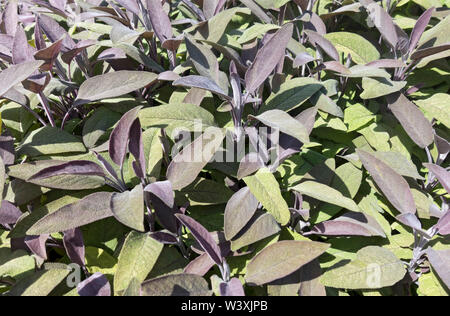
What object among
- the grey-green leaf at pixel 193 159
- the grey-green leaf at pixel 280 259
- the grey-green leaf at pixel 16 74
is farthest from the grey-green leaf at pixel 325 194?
the grey-green leaf at pixel 16 74

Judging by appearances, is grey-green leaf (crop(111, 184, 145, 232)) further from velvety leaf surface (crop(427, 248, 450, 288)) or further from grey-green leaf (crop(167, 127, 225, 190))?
velvety leaf surface (crop(427, 248, 450, 288))

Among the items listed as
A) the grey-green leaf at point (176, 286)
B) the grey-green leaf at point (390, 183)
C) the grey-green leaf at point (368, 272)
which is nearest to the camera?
the grey-green leaf at point (176, 286)

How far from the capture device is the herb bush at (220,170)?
2.66 ft

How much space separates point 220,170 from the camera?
3.19 ft

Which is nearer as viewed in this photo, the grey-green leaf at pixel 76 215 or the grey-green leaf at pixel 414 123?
the grey-green leaf at pixel 76 215

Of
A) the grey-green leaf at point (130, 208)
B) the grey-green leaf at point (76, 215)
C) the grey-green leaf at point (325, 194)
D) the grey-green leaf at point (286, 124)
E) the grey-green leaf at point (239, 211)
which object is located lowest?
the grey-green leaf at point (239, 211)

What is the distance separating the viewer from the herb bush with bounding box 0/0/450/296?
81 cm

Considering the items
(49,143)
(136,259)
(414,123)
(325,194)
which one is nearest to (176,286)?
(136,259)

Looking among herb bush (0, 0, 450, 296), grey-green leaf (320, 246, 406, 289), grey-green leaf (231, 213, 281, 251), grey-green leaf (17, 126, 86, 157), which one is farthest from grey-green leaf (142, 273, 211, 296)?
grey-green leaf (17, 126, 86, 157)

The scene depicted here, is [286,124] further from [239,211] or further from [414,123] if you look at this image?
[414,123]

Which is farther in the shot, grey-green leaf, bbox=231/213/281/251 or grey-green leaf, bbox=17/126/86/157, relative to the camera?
grey-green leaf, bbox=17/126/86/157

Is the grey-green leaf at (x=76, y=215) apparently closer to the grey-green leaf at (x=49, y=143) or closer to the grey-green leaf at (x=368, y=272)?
the grey-green leaf at (x=49, y=143)

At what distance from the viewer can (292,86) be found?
1041 mm

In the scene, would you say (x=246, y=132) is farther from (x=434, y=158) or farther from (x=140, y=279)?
(x=434, y=158)
